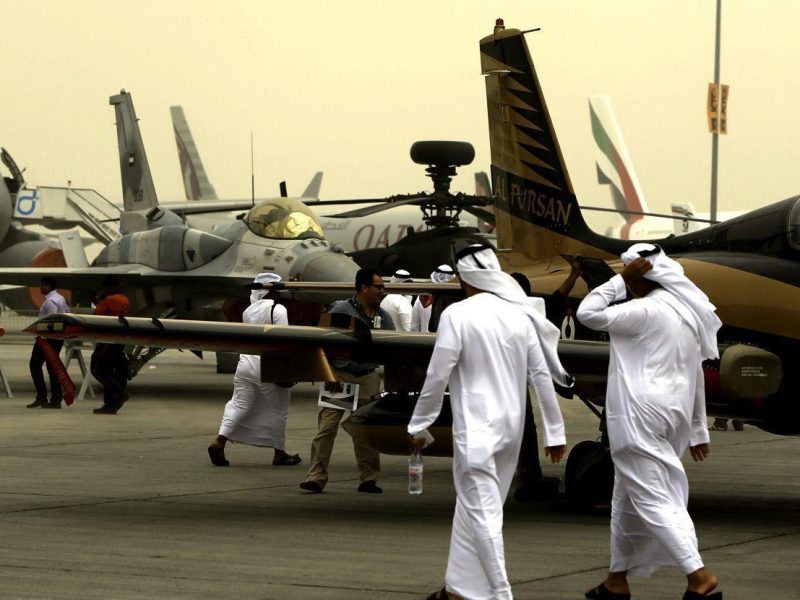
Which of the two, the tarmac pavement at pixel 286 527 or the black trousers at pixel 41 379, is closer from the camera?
the tarmac pavement at pixel 286 527

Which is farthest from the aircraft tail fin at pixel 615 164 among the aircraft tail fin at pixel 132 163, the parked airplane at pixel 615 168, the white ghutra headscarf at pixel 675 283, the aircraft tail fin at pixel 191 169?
the white ghutra headscarf at pixel 675 283

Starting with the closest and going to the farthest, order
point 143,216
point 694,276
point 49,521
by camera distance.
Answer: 1. point 49,521
2. point 694,276
3. point 143,216

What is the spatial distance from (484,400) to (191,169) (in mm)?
43492

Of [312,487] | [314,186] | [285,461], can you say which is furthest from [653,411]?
[314,186]

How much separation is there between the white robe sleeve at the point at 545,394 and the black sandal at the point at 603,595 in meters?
0.88

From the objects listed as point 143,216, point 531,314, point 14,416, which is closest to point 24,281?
point 143,216

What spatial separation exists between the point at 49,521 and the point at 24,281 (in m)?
16.3

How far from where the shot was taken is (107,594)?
25.3 ft

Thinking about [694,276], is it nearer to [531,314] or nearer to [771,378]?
[771,378]

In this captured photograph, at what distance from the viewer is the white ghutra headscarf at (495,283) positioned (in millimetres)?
7684

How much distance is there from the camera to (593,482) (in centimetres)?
1127

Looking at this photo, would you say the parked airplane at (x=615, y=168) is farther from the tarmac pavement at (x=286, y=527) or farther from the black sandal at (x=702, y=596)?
the black sandal at (x=702, y=596)

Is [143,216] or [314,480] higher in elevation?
[143,216]

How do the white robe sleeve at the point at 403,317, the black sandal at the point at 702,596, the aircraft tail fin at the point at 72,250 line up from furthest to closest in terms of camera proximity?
1. the aircraft tail fin at the point at 72,250
2. the white robe sleeve at the point at 403,317
3. the black sandal at the point at 702,596
